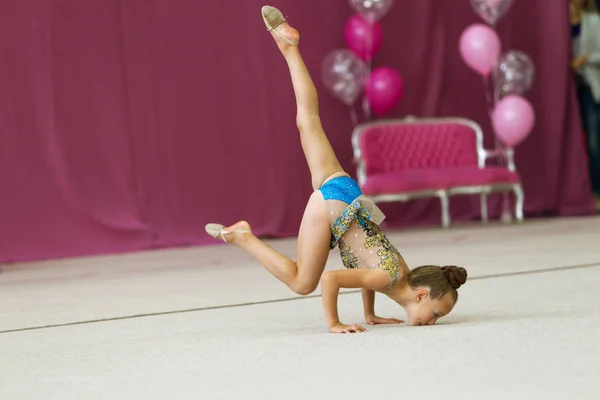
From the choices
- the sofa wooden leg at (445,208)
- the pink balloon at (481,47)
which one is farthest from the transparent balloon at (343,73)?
the sofa wooden leg at (445,208)

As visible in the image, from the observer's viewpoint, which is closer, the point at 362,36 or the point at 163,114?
the point at 163,114

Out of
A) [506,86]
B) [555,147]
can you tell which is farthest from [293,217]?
[555,147]

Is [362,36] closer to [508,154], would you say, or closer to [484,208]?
[508,154]

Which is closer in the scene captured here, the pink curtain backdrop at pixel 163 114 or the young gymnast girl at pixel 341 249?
the young gymnast girl at pixel 341 249

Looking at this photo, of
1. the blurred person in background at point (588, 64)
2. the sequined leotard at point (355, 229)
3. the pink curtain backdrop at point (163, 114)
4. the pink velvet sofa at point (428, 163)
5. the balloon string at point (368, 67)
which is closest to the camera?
the sequined leotard at point (355, 229)

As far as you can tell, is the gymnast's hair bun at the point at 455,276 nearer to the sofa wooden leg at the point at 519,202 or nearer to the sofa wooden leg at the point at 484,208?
the sofa wooden leg at the point at 519,202

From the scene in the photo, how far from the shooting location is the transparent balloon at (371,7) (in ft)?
23.4

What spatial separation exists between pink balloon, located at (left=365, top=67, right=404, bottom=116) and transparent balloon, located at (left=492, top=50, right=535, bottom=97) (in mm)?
810

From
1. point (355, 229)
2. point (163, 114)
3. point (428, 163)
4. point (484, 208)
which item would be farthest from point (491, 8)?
point (355, 229)

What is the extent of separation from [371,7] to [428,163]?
1405mm

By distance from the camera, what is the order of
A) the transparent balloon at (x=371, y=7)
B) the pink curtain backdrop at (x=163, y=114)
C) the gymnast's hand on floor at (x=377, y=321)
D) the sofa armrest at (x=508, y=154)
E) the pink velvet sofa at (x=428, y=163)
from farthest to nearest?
the sofa armrest at (x=508, y=154)
the pink velvet sofa at (x=428, y=163)
the transparent balloon at (x=371, y=7)
the pink curtain backdrop at (x=163, y=114)
the gymnast's hand on floor at (x=377, y=321)

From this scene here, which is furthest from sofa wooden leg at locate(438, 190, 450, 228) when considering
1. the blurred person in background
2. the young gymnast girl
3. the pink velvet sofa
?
the young gymnast girl

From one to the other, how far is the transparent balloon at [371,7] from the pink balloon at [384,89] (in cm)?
44

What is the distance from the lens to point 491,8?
24.5 ft
